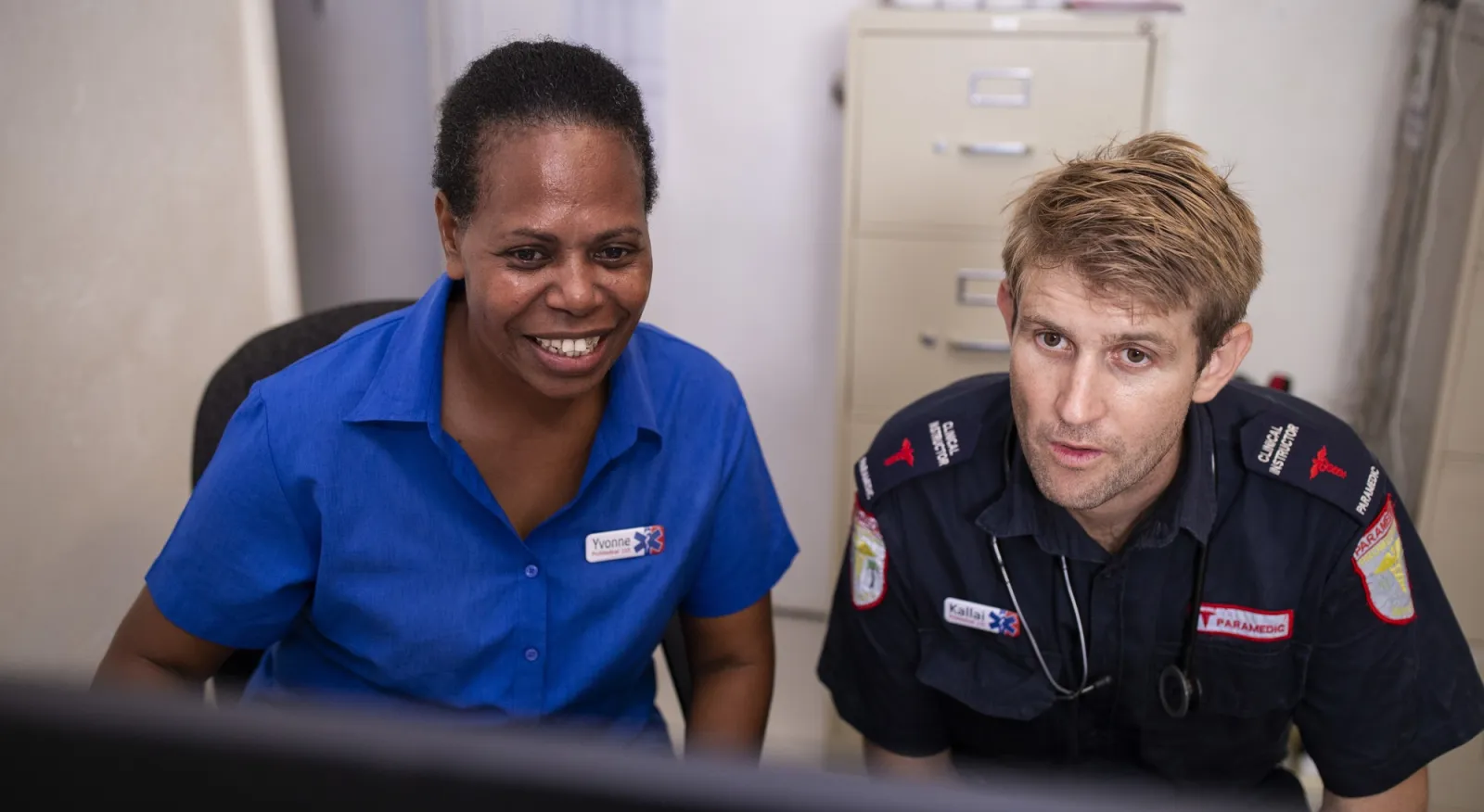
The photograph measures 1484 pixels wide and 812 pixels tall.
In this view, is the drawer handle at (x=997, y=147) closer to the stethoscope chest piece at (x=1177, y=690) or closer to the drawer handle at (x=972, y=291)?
the drawer handle at (x=972, y=291)

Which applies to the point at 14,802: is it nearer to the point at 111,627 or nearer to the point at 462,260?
the point at 462,260

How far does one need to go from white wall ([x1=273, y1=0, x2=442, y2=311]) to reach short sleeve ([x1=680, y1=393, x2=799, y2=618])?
162 centimetres

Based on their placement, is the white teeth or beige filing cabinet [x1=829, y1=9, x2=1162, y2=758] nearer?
the white teeth

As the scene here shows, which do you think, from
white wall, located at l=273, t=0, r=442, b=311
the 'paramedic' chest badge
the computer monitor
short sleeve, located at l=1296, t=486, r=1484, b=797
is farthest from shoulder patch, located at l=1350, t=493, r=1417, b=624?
white wall, located at l=273, t=0, r=442, b=311

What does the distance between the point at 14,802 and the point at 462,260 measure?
0.93 m

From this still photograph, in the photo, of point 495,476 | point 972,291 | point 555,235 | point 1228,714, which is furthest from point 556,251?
point 972,291

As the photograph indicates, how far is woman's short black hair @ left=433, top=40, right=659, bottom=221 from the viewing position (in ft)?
3.75

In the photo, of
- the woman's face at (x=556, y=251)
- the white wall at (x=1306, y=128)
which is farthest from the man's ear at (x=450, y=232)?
the white wall at (x=1306, y=128)

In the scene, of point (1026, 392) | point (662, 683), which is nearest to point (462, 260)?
point (1026, 392)

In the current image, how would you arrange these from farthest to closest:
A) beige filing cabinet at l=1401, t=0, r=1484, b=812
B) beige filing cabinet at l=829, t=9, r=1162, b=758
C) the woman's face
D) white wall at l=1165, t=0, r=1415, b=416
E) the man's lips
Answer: white wall at l=1165, t=0, r=1415, b=416, beige filing cabinet at l=829, t=9, r=1162, b=758, beige filing cabinet at l=1401, t=0, r=1484, b=812, the man's lips, the woman's face

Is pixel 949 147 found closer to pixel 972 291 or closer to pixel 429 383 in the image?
pixel 972 291

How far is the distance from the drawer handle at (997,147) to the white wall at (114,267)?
1273 millimetres

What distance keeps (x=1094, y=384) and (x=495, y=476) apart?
639mm

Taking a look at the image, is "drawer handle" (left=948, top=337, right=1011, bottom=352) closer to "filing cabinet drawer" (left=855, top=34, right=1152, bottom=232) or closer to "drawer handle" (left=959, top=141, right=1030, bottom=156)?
"filing cabinet drawer" (left=855, top=34, right=1152, bottom=232)
